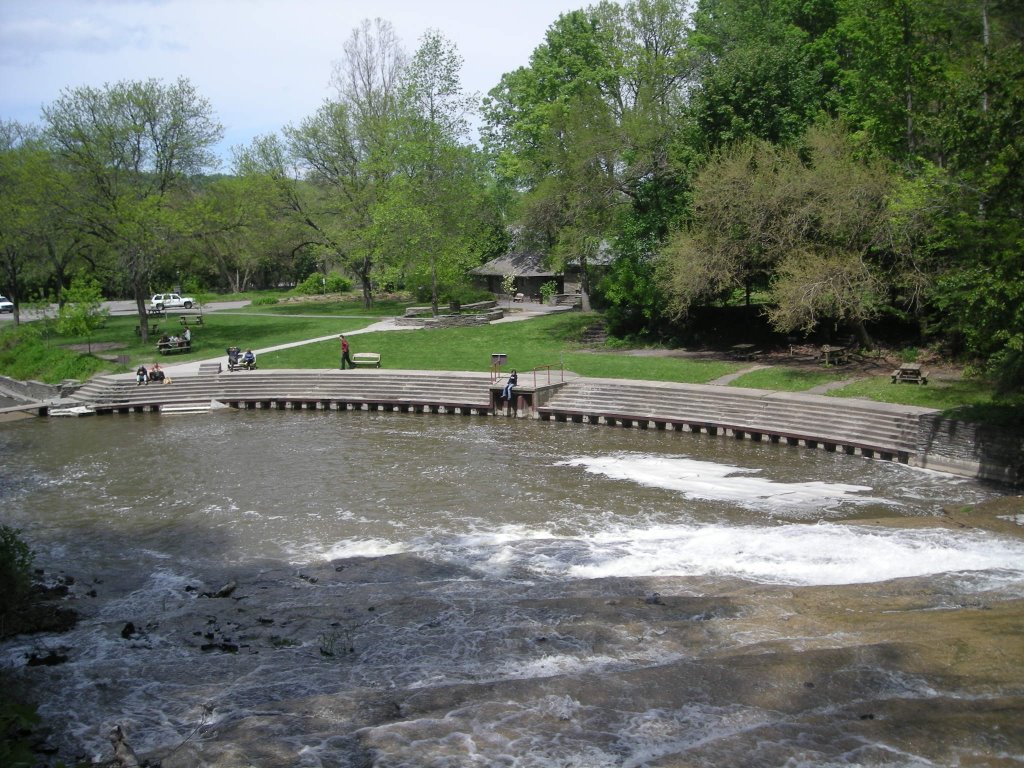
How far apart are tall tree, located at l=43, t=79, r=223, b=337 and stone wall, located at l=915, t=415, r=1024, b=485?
3879cm

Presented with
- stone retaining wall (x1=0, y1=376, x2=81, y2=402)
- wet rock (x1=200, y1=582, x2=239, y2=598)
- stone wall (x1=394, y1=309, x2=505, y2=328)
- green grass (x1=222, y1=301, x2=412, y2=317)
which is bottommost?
wet rock (x1=200, y1=582, x2=239, y2=598)

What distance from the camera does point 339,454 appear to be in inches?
1201

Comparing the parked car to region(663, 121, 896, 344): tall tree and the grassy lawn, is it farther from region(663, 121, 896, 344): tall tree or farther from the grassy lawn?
region(663, 121, 896, 344): tall tree

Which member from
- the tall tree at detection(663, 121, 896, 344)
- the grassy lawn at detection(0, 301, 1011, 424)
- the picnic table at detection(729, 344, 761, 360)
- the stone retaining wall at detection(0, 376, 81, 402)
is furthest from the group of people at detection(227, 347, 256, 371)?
the picnic table at detection(729, 344, 761, 360)

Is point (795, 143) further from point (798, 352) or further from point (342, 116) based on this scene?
point (342, 116)

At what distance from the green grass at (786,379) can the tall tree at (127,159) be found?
103 feet

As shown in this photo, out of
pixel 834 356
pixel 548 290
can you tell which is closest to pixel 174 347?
pixel 548 290

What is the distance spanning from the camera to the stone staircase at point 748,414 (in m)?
27.9

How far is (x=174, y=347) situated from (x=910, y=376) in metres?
36.1

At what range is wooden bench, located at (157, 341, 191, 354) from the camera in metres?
47.4

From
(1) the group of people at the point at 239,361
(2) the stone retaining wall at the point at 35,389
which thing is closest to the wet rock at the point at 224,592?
(1) the group of people at the point at 239,361

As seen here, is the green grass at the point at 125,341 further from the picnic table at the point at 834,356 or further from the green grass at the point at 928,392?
the green grass at the point at 928,392

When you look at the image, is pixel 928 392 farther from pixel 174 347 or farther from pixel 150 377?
pixel 174 347

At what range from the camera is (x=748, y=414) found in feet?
103
